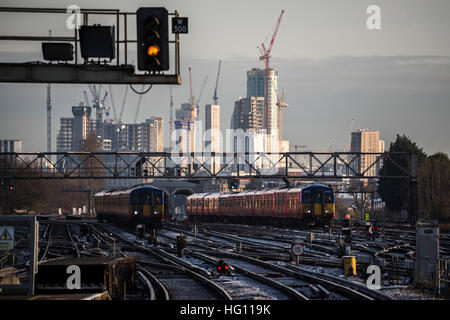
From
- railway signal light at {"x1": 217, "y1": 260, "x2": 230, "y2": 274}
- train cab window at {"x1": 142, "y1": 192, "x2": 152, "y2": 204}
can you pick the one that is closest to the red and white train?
train cab window at {"x1": 142, "y1": 192, "x2": 152, "y2": 204}

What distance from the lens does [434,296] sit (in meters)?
26.0

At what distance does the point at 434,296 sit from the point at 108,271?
10.2 m

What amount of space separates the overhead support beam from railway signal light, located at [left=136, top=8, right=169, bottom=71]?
10.1ft

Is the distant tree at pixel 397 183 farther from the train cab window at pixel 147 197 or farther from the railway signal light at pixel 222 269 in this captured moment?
the railway signal light at pixel 222 269

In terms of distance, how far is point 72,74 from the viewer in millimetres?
23391

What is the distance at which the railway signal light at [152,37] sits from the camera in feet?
65.0

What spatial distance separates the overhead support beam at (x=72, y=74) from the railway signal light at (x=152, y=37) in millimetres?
3085

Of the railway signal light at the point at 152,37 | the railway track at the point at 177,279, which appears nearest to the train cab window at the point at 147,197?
the railway track at the point at 177,279

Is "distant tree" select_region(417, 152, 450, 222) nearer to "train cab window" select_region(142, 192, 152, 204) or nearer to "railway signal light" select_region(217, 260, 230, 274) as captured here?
"train cab window" select_region(142, 192, 152, 204)

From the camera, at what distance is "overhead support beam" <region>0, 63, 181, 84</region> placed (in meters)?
23.2

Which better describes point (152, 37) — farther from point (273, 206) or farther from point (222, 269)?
point (273, 206)

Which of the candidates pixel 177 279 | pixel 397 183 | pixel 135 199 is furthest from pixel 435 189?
pixel 177 279
